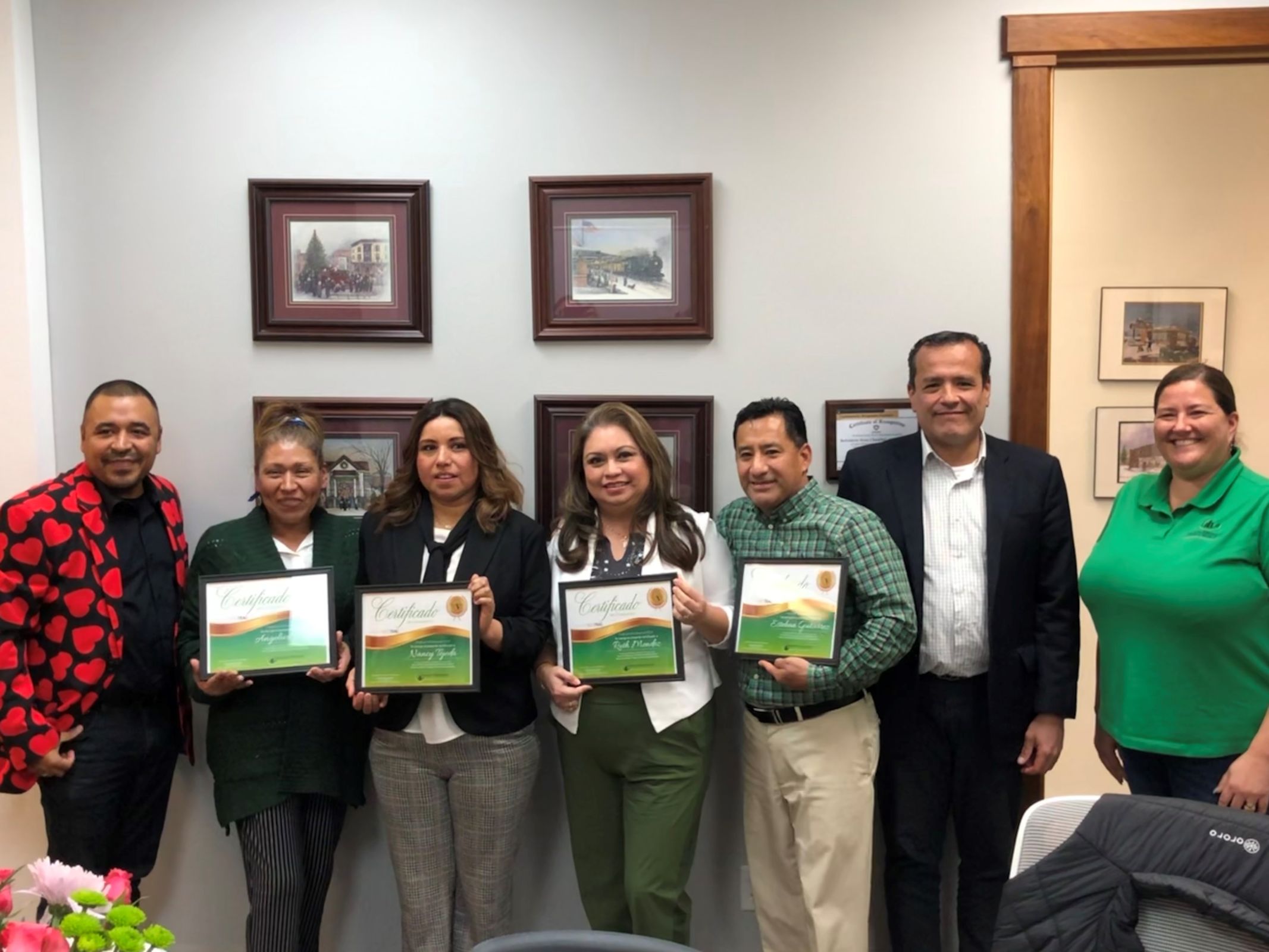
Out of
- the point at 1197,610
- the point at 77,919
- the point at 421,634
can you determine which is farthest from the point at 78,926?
the point at 1197,610

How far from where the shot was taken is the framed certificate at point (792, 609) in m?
1.80

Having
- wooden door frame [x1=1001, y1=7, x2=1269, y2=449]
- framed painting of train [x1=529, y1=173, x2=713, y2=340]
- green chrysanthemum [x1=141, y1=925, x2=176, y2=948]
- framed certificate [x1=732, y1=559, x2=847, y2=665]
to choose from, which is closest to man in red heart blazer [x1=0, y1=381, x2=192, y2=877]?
framed painting of train [x1=529, y1=173, x2=713, y2=340]

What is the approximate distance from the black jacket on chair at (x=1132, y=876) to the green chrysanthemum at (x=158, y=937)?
109cm

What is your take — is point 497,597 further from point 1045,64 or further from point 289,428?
point 1045,64

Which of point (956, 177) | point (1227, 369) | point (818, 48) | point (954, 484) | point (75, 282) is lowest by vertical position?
point (954, 484)

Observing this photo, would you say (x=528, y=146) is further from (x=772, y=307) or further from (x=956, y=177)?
(x=956, y=177)

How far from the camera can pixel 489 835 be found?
6.36 feet

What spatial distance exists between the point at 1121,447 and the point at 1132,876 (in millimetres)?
2356

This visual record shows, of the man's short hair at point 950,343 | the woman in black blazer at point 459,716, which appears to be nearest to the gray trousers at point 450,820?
the woman in black blazer at point 459,716

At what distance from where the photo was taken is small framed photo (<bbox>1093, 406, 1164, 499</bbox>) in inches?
124

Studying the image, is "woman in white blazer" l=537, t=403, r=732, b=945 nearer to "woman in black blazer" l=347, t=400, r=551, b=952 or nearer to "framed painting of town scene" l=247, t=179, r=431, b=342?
"woman in black blazer" l=347, t=400, r=551, b=952

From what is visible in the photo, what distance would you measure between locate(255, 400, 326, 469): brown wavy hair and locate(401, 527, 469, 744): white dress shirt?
1.37 ft

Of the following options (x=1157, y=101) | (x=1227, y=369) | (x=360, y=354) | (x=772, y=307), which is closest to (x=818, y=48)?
(x=772, y=307)

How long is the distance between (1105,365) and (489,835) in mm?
2690
